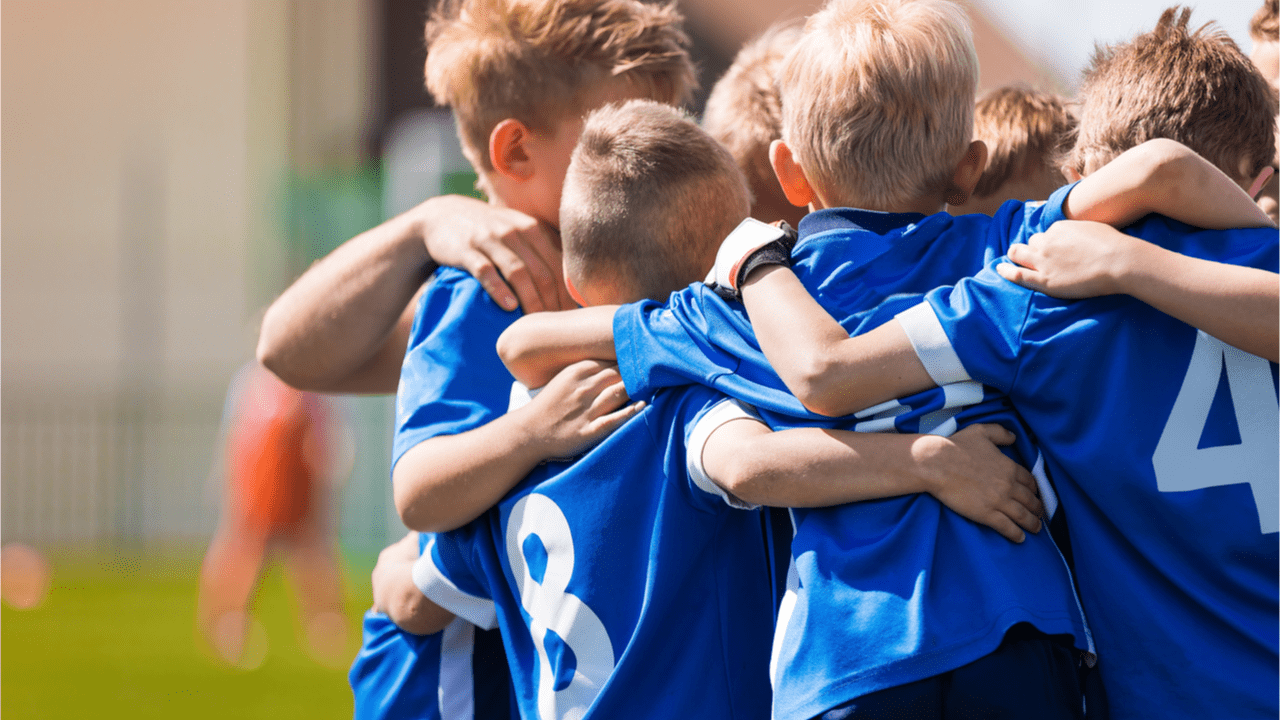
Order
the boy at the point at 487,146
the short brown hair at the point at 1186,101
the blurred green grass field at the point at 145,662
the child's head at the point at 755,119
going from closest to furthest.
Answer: the short brown hair at the point at 1186,101 < the boy at the point at 487,146 < the child's head at the point at 755,119 < the blurred green grass field at the point at 145,662

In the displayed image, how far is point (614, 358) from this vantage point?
1.81 metres

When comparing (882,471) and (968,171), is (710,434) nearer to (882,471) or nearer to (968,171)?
(882,471)

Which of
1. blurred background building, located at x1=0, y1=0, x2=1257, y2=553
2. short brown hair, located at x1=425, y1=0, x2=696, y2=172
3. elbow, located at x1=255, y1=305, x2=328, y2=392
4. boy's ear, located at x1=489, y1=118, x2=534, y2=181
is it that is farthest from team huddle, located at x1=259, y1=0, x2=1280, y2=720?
blurred background building, located at x1=0, y1=0, x2=1257, y2=553

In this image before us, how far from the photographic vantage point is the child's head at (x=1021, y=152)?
7.33 feet

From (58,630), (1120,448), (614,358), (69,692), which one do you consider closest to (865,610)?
(1120,448)

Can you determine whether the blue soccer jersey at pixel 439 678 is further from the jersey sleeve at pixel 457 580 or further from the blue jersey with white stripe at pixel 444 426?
the jersey sleeve at pixel 457 580

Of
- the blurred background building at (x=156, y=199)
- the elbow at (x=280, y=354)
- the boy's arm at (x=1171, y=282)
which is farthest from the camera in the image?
the blurred background building at (x=156, y=199)

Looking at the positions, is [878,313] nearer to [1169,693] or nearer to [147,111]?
[1169,693]

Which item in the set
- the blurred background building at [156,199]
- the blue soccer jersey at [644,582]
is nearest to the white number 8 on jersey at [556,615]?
the blue soccer jersey at [644,582]

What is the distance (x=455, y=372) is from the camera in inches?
79.3

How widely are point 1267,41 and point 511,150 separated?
1.56 m

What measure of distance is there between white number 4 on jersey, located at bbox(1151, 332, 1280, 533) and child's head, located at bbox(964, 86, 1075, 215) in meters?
0.85

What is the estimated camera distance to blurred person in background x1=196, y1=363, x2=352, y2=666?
874cm

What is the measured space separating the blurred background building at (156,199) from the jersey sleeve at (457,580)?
1249 cm
